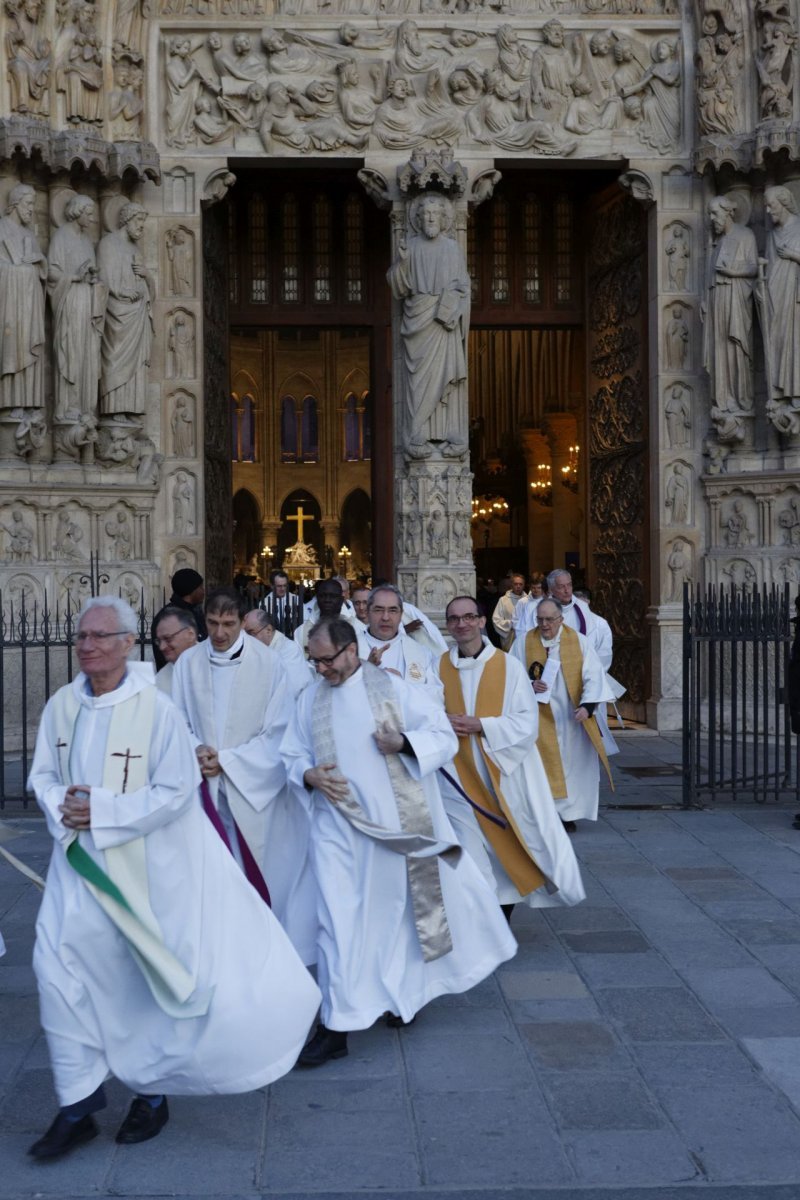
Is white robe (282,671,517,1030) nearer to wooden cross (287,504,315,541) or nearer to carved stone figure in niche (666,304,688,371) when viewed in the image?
carved stone figure in niche (666,304,688,371)

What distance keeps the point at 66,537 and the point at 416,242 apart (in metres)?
4.66

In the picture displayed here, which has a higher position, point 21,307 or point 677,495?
point 21,307

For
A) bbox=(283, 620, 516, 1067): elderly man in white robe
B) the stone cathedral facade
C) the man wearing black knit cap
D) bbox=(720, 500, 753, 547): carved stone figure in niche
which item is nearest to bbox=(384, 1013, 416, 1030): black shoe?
bbox=(283, 620, 516, 1067): elderly man in white robe

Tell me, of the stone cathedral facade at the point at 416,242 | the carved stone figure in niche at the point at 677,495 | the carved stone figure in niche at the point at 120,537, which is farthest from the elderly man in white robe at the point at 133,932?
the carved stone figure in niche at the point at 677,495

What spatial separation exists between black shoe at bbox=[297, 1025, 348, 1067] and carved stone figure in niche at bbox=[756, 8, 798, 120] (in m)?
11.9

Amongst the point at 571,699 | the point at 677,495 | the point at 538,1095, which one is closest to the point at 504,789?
the point at 538,1095

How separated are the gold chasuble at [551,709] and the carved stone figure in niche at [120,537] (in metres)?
5.83

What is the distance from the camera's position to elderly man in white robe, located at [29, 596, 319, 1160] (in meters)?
4.76

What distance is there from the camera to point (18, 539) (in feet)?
48.3

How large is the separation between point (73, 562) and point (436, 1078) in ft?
34.0

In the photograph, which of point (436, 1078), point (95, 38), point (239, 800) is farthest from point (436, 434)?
point (436, 1078)

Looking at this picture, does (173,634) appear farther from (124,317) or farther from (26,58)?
(26,58)

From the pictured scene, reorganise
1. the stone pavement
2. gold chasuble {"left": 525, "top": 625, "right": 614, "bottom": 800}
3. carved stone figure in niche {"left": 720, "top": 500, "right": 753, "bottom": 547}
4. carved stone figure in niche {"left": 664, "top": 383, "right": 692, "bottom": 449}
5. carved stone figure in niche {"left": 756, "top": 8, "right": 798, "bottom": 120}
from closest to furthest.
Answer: the stone pavement < gold chasuble {"left": 525, "top": 625, "right": 614, "bottom": 800} < carved stone figure in niche {"left": 756, "top": 8, "right": 798, "bottom": 120} < carved stone figure in niche {"left": 720, "top": 500, "right": 753, "bottom": 547} < carved stone figure in niche {"left": 664, "top": 383, "right": 692, "bottom": 449}

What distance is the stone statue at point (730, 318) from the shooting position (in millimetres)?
15070
